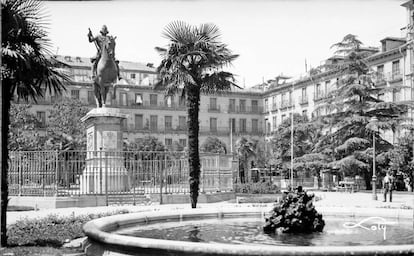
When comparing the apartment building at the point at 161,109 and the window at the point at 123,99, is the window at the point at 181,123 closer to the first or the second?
the apartment building at the point at 161,109

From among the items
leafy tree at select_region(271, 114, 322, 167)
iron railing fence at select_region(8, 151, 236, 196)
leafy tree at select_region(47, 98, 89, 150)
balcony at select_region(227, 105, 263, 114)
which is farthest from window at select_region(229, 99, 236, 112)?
iron railing fence at select_region(8, 151, 236, 196)

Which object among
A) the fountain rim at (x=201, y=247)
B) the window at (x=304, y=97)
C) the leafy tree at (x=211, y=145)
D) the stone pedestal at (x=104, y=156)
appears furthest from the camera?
the window at (x=304, y=97)

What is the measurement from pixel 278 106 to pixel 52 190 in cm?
5358

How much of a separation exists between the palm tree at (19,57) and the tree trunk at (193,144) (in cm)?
714

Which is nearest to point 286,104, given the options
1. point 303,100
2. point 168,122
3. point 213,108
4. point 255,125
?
point 303,100

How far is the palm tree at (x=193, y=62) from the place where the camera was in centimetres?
1633

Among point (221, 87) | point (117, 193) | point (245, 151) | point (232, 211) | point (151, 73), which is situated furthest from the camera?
point (151, 73)

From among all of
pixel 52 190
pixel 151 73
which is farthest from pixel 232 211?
pixel 151 73

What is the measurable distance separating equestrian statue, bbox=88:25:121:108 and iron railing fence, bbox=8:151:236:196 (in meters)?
2.50

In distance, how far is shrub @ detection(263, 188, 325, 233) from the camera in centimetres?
894

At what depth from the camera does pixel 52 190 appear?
20.8 metres

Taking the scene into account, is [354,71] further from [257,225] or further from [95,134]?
[257,225]

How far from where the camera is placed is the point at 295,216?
8.95m

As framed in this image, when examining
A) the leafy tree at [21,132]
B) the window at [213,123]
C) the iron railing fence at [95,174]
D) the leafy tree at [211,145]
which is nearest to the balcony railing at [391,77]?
the leafy tree at [211,145]
